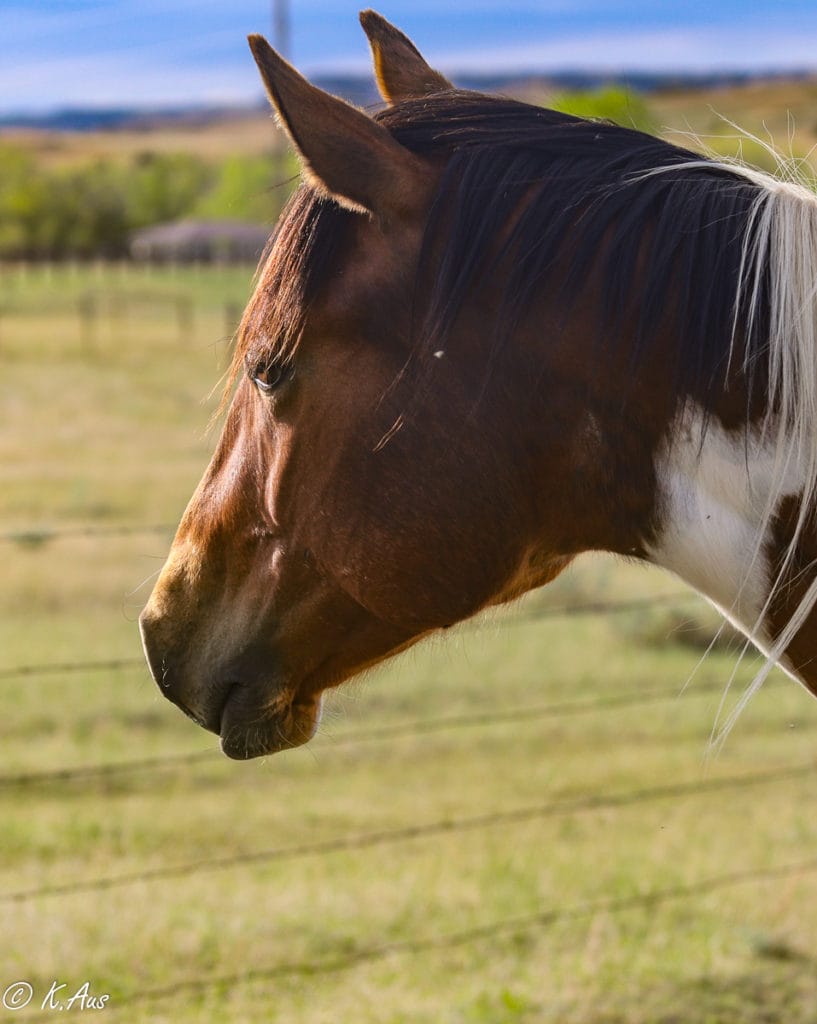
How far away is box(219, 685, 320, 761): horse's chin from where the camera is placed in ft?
5.82

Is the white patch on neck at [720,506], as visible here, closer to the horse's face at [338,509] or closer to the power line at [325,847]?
the horse's face at [338,509]

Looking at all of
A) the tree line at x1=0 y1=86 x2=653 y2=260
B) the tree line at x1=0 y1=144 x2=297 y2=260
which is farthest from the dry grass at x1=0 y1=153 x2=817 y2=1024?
the tree line at x1=0 y1=144 x2=297 y2=260

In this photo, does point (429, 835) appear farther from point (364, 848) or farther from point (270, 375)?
point (270, 375)

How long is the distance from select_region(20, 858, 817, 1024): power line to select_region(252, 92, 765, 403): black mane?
2.43 metres

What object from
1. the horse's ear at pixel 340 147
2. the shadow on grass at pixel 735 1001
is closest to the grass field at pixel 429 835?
the shadow on grass at pixel 735 1001

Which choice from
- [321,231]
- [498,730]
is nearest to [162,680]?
[321,231]

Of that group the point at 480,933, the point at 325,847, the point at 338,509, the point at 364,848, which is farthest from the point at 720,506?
the point at 364,848

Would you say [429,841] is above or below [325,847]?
below

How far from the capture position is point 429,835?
5.27 meters

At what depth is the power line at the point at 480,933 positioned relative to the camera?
11.4 ft

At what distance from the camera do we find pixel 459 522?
1.57 meters

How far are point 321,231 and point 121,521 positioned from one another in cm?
1090

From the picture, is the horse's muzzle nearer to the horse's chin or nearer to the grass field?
the horse's chin

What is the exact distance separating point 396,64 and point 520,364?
2.06 ft
